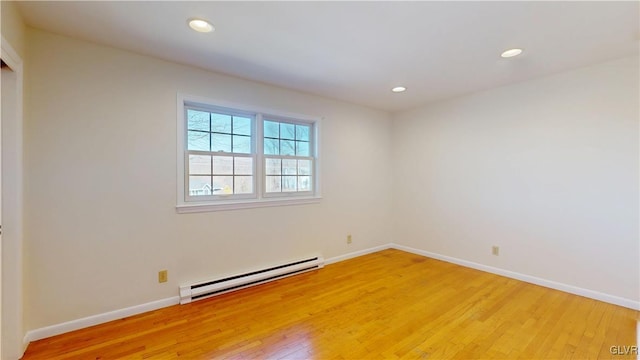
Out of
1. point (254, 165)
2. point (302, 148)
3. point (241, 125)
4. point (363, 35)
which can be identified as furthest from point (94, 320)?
point (363, 35)

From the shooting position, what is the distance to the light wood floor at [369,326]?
1.98 meters

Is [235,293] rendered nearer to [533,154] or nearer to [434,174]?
[434,174]

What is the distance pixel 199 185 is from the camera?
2.94 m

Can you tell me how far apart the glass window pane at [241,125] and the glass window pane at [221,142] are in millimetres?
135

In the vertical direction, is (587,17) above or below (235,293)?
above

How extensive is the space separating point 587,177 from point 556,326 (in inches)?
61.9

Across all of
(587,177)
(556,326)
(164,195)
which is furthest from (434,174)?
(164,195)

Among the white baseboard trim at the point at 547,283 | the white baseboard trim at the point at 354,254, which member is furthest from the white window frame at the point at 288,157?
the white baseboard trim at the point at 547,283

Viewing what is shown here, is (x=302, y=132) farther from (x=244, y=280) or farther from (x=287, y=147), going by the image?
(x=244, y=280)

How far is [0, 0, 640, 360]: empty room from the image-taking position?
1.97 meters

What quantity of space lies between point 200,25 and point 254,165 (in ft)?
5.24

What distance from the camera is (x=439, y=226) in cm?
419

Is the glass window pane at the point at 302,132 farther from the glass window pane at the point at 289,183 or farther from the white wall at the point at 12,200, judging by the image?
the white wall at the point at 12,200

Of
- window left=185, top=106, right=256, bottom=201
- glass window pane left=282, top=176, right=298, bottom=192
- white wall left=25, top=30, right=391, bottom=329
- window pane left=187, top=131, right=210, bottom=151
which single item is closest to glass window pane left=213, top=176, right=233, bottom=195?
window left=185, top=106, right=256, bottom=201
